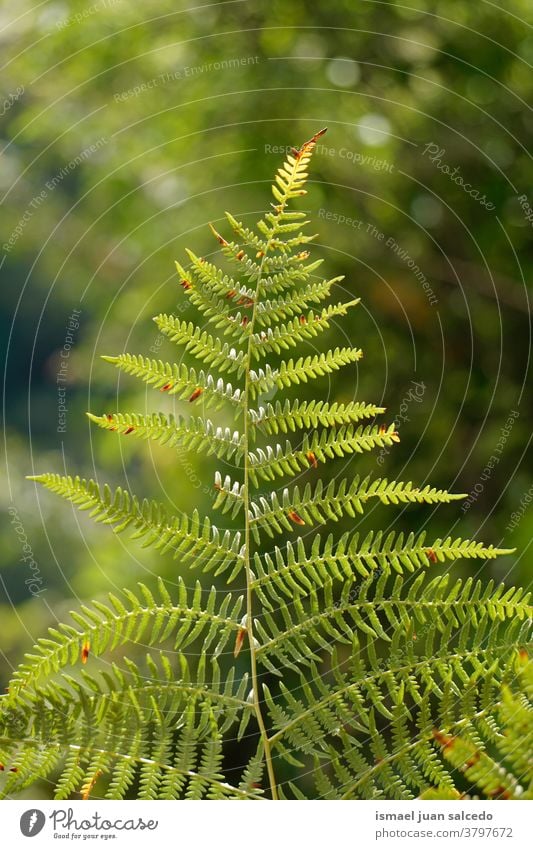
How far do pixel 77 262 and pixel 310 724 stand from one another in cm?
124

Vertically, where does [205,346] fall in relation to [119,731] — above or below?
above

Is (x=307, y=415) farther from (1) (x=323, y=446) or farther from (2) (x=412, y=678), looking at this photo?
(2) (x=412, y=678)

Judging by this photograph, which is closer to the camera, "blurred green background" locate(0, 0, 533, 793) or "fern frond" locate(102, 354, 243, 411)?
"fern frond" locate(102, 354, 243, 411)

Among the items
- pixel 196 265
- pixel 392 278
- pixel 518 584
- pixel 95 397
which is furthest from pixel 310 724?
pixel 95 397

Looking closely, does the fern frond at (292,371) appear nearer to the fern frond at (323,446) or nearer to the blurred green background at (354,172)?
the fern frond at (323,446)

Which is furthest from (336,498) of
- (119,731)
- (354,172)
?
(354,172)

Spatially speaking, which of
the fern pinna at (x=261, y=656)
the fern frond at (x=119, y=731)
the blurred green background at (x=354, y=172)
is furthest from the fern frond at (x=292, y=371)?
the blurred green background at (x=354, y=172)

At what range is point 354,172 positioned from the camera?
123 centimetres

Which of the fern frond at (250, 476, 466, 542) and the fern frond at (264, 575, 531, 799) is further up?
the fern frond at (250, 476, 466, 542)

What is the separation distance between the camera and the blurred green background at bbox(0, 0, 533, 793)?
3.89 ft

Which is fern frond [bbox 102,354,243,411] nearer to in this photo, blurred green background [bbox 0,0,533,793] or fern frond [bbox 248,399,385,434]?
fern frond [bbox 248,399,385,434]
